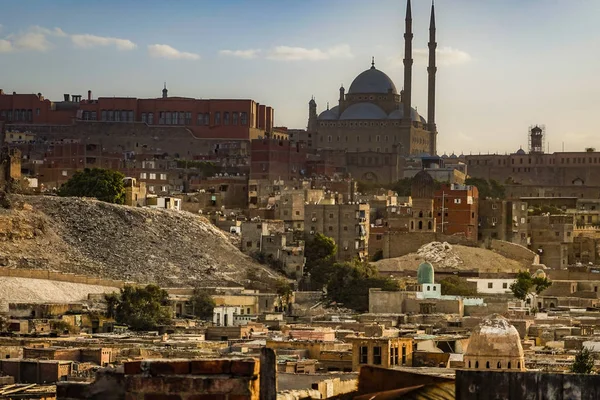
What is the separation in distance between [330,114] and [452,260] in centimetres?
5433

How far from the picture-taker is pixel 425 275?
73062 mm

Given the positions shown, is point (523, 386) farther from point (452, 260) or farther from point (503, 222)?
point (503, 222)

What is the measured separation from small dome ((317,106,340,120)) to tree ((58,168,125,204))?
43.9 meters

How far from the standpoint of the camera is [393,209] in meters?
91.1

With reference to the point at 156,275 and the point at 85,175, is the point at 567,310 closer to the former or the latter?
the point at 156,275

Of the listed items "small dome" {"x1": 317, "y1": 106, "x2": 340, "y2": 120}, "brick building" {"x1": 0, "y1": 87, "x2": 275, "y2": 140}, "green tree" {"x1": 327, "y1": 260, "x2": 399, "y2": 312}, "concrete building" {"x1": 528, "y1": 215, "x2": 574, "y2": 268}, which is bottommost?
"green tree" {"x1": 327, "y1": 260, "x2": 399, "y2": 312}

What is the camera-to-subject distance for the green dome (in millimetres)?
72938

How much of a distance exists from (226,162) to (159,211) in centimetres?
2764

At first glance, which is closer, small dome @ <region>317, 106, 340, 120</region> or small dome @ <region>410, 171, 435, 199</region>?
small dome @ <region>410, 171, 435, 199</region>

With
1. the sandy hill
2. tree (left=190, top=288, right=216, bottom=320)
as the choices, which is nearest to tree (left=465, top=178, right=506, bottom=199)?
the sandy hill

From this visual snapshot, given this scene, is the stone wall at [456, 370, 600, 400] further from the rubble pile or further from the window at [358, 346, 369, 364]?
the rubble pile

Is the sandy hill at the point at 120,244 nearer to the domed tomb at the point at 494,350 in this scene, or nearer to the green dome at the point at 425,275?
the green dome at the point at 425,275

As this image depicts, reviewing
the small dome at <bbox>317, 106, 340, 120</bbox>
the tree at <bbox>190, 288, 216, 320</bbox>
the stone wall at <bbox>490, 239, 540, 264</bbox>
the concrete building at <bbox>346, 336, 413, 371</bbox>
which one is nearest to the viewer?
the concrete building at <bbox>346, 336, 413, 371</bbox>

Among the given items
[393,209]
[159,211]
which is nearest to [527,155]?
[393,209]
